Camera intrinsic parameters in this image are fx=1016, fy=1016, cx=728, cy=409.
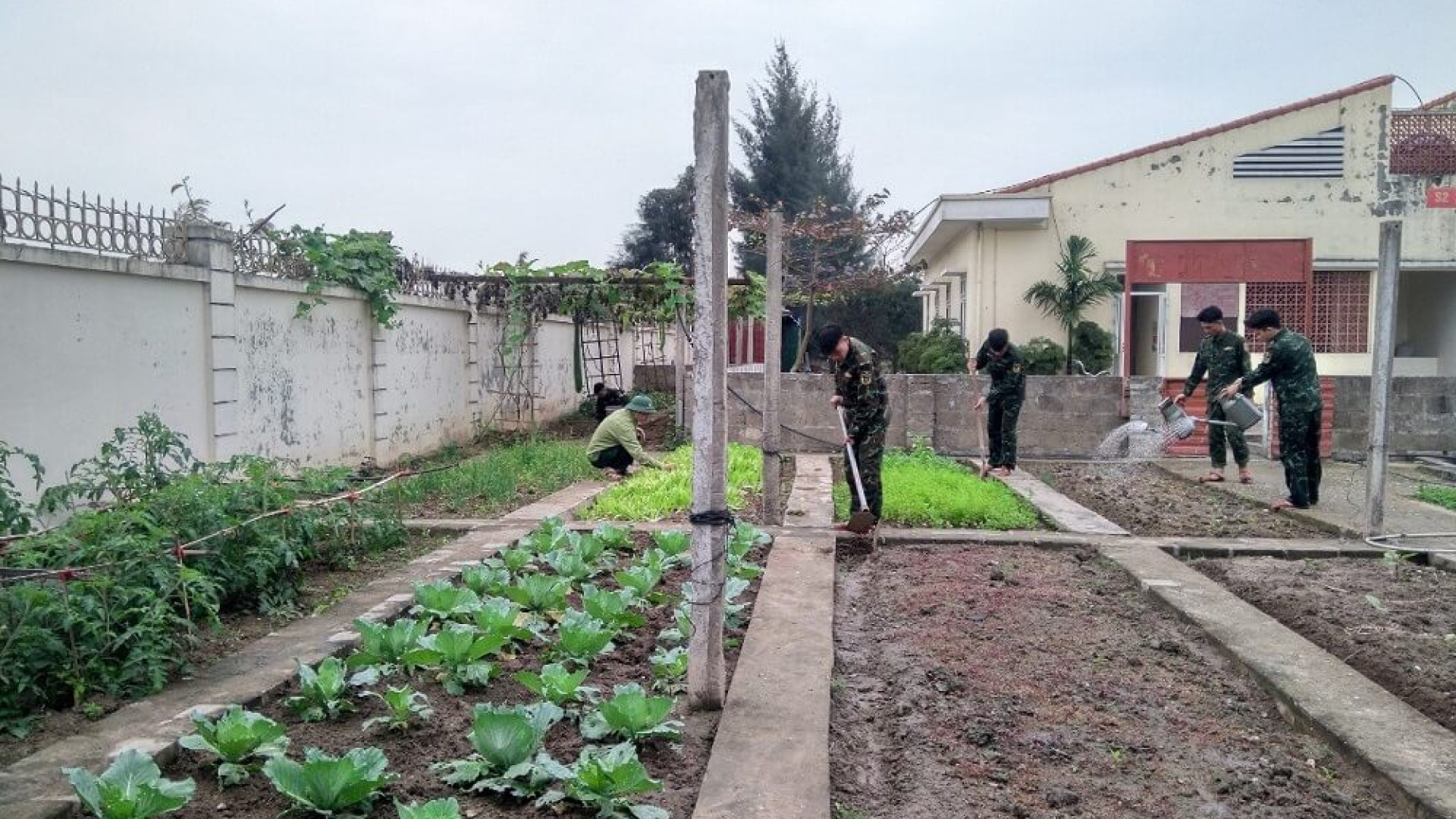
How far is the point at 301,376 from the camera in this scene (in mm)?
9836

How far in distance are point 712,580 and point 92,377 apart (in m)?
5.31

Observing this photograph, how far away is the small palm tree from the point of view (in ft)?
49.2

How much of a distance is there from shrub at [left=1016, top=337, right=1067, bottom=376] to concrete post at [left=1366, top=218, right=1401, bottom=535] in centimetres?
730

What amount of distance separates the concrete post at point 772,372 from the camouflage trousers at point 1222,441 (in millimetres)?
4603

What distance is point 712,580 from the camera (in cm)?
388

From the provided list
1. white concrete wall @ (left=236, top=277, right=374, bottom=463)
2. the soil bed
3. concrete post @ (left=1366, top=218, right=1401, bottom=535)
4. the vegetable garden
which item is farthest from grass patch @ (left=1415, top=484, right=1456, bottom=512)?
white concrete wall @ (left=236, top=277, right=374, bottom=463)

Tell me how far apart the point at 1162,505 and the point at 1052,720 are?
19.4 ft

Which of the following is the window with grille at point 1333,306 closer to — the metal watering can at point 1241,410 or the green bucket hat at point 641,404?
the metal watering can at point 1241,410

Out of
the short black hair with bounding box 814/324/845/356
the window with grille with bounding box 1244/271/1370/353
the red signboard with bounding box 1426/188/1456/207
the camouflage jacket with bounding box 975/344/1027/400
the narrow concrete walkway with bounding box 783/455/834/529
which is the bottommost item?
the narrow concrete walkway with bounding box 783/455/834/529

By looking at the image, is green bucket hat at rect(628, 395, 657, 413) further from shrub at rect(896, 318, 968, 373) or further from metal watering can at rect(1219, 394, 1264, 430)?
shrub at rect(896, 318, 968, 373)

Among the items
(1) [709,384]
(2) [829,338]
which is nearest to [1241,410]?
(2) [829,338]

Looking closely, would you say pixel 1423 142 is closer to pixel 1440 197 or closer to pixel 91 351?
pixel 1440 197

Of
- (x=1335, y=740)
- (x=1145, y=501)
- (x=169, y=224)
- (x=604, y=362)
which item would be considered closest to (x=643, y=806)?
(x=1335, y=740)

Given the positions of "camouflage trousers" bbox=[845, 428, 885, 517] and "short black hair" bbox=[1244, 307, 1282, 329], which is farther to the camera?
"short black hair" bbox=[1244, 307, 1282, 329]
